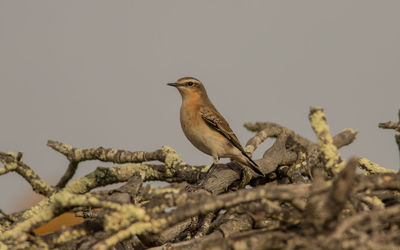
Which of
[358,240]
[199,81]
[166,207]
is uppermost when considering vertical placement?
[199,81]

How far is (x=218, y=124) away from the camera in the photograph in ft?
34.8

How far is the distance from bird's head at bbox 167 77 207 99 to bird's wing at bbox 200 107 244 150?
69 cm

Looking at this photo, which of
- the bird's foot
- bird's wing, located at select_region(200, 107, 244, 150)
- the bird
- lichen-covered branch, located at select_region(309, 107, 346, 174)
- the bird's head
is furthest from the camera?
the bird's head

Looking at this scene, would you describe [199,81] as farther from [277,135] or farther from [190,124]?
Result: [277,135]

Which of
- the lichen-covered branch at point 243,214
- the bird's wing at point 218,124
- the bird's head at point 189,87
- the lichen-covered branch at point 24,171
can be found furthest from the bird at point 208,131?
the lichen-covered branch at point 24,171

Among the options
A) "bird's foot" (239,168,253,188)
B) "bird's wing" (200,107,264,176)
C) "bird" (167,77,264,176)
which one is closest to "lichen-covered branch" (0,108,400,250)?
"bird's foot" (239,168,253,188)

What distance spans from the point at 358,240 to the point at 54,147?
5150mm

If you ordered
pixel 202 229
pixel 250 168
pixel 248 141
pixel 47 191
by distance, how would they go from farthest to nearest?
pixel 248 141 < pixel 250 168 < pixel 47 191 < pixel 202 229

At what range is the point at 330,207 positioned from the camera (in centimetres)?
322

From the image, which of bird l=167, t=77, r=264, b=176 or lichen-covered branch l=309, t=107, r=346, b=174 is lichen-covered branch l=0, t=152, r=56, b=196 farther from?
bird l=167, t=77, r=264, b=176

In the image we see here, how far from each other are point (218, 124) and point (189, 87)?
4.61 feet

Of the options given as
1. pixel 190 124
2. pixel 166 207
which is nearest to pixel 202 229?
pixel 166 207

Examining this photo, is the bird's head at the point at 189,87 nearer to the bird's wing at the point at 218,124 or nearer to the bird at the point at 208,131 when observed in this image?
the bird at the point at 208,131

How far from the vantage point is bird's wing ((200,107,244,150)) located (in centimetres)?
1059
